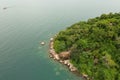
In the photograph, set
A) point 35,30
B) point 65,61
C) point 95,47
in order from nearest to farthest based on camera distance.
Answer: point 95,47
point 65,61
point 35,30

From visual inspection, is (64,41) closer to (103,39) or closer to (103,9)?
(103,39)

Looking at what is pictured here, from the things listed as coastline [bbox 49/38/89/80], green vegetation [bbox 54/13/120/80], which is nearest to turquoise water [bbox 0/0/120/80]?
coastline [bbox 49/38/89/80]

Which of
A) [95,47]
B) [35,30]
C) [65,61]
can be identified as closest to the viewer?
[95,47]

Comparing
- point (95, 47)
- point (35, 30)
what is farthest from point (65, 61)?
point (35, 30)

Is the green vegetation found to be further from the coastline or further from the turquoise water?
the turquoise water

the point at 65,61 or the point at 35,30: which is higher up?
the point at 35,30

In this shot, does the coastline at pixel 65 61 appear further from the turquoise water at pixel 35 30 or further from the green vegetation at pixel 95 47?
the turquoise water at pixel 35 30

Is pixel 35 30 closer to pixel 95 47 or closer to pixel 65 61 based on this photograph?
pixel 65 61
